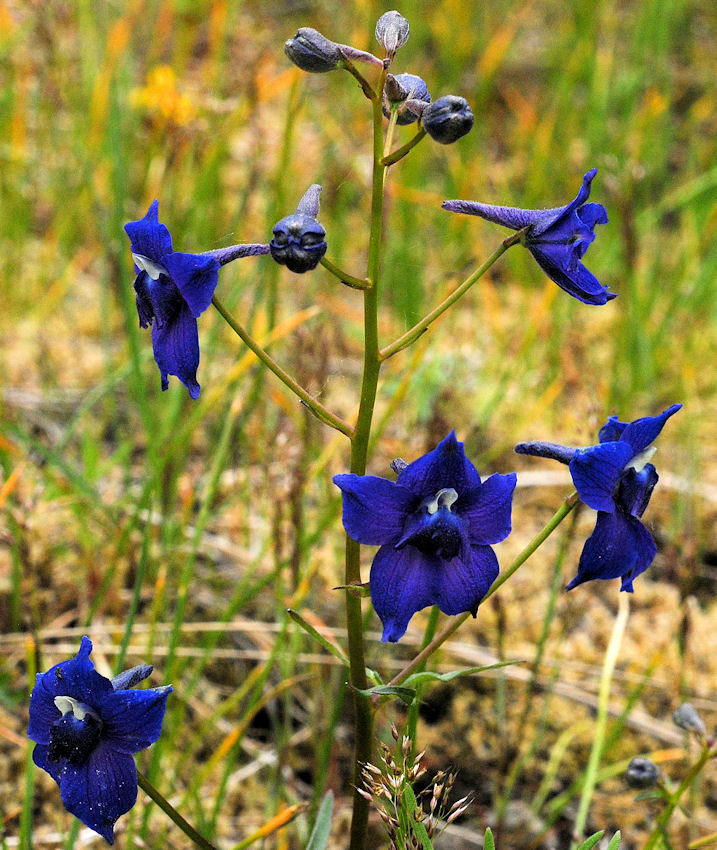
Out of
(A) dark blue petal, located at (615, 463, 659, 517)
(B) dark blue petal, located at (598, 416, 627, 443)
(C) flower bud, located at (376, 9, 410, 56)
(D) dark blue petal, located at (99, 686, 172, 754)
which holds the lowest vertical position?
(D) dark blue petal, located at (99, 686, 172, 754)

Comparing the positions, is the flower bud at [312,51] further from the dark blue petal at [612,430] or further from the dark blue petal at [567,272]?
the dark blue petal at [612,430]

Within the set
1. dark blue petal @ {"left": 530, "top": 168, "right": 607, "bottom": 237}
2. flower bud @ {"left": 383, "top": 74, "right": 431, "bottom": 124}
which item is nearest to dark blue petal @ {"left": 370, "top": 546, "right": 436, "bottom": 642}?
dark blue petal @ {"left": 530, "top": 168, "right": 607, "bottom": 237}

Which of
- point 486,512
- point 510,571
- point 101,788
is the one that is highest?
point 486,512

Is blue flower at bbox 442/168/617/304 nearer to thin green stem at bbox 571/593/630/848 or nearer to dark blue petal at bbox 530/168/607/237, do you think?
dark blue petal at bbox 530/168/607/237

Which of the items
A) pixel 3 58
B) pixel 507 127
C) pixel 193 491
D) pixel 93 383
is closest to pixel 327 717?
pixel 193 491

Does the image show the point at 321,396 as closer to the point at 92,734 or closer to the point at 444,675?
the point at 444,675

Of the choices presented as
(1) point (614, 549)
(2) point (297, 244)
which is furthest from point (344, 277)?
(1) point (614, 549)
